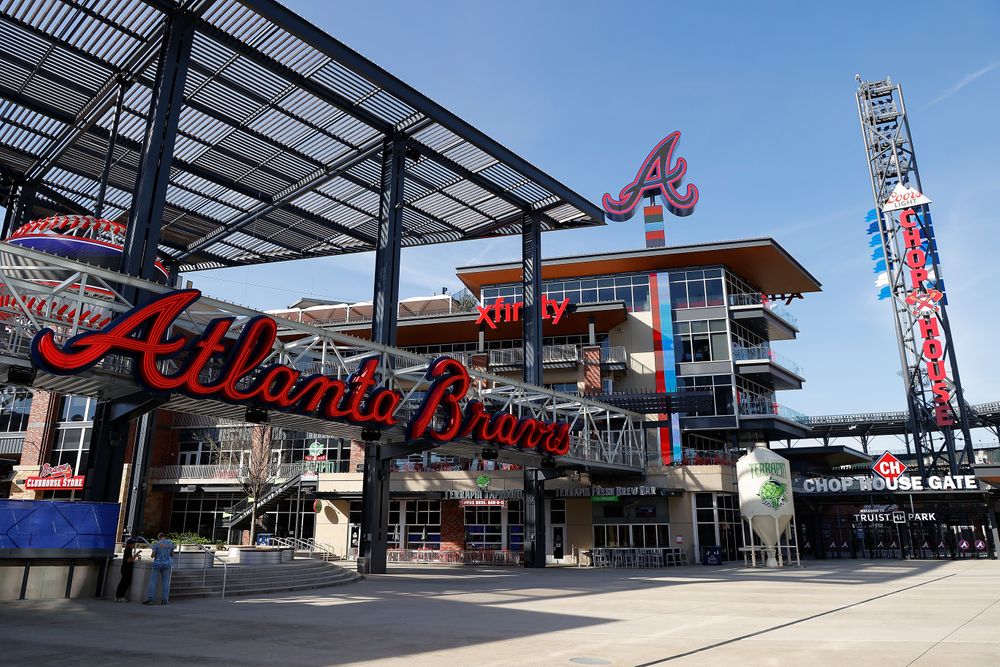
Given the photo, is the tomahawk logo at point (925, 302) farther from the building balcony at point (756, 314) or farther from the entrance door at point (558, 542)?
the entrance door at point (558, 542)

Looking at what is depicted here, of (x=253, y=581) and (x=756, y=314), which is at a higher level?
(x=756, y=314)

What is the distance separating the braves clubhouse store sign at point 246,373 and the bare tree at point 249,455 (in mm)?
19820

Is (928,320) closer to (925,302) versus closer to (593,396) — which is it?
(925,302)

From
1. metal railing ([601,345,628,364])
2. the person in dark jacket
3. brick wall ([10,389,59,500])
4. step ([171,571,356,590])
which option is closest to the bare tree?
brick wall ([10,389,59,500])

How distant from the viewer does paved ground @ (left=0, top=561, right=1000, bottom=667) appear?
10.1 meters

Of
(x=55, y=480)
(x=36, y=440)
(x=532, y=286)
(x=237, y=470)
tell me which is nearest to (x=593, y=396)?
(x=532, y=286)

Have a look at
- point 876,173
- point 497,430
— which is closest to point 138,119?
point 497,430

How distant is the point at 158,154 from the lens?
75.0 feet

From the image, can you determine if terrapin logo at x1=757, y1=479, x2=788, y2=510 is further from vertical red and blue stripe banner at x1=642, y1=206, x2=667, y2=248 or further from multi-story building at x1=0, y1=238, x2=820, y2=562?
vertical red and blue stripe banner at x1=642, y1=206, x2=667, y2=248

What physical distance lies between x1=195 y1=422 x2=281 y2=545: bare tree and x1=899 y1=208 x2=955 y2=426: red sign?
44139mm

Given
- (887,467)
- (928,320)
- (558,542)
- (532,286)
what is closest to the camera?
(532,286)

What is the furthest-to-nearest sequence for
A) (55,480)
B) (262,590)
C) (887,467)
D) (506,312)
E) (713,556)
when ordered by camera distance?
1. (506,312)
2. (55,480)
3. (887,467)
4. (713,556)
5. (262,590)

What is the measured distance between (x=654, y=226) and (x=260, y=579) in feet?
129

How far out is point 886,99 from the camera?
2320 inches
